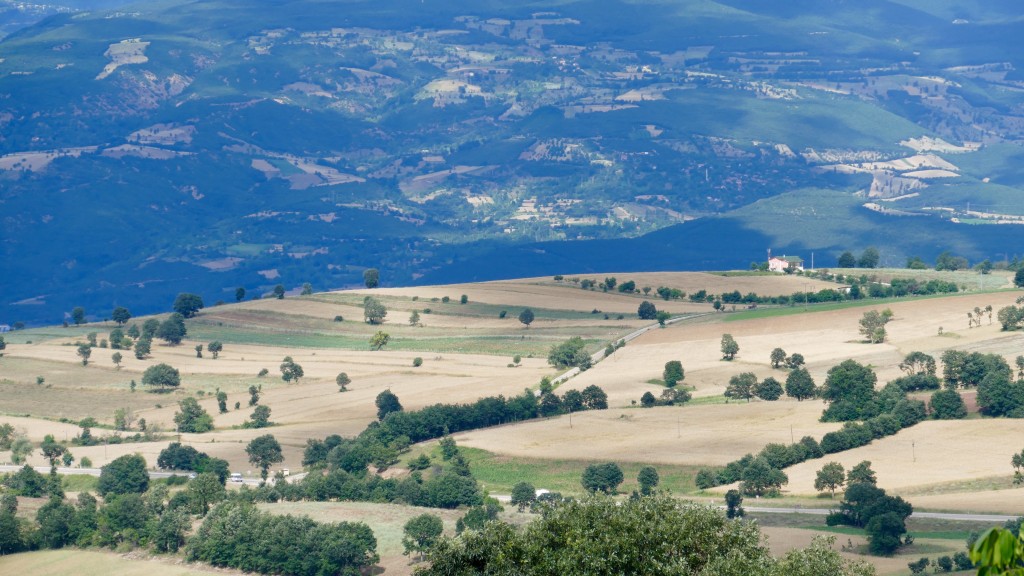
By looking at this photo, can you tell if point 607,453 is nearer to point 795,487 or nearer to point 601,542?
point 795,487

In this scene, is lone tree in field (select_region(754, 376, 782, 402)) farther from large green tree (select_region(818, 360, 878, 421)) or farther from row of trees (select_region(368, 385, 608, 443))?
row of trees (select_region(368, 385, 608, 443))

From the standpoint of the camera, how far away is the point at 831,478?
12612 centimetres

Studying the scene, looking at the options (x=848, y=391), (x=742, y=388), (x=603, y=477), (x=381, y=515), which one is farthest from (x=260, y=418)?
(x=848, y=391)

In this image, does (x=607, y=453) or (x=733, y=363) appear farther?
(x=733, y=363)

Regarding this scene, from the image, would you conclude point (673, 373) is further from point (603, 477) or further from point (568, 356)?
point (603, 477)

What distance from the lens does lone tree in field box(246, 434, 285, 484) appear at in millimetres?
155750

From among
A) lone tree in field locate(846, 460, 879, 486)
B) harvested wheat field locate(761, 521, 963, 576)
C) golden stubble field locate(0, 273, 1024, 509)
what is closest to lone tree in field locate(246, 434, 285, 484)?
golden stubble field locate(0, 273, 1024, 509)

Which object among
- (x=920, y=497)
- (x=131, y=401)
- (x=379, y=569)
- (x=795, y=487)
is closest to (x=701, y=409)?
(x=795, y=487)

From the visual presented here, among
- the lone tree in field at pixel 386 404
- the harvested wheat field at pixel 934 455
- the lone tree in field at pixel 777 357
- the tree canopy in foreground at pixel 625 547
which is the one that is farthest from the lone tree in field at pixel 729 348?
the tree canopy in foreground at pixel 625 547

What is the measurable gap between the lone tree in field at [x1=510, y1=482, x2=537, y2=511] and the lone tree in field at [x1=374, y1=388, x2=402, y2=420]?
145ft

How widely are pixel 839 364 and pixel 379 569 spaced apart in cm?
7574

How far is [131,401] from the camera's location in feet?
642

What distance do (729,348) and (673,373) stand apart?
491 inches

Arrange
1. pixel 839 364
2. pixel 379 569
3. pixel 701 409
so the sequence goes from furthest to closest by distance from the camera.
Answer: pixel 839 364 → pixel 701 409 → pixel 379 569
